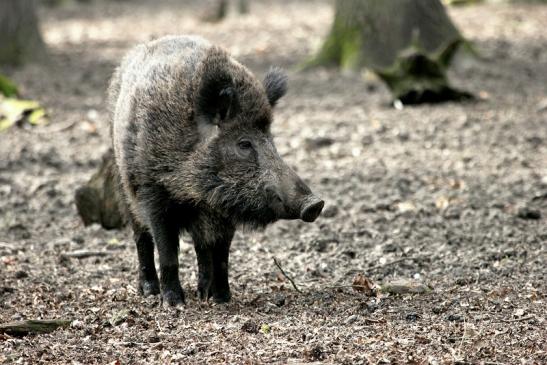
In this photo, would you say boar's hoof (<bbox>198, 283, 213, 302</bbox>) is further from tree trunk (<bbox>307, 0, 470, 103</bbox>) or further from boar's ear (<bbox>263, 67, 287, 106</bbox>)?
tree trunk (<bbox>307, 0, 470, 103</bbox>)

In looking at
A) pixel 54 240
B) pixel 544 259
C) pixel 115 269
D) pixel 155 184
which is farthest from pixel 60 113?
pixel 544 259

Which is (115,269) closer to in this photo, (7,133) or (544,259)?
(544,259)

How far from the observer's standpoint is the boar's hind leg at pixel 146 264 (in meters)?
6.60

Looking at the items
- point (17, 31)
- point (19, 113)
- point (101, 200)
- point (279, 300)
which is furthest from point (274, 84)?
point (17, 31)

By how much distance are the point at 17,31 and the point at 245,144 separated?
9.75 m

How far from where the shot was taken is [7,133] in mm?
11438

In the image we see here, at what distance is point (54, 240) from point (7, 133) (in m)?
3.97

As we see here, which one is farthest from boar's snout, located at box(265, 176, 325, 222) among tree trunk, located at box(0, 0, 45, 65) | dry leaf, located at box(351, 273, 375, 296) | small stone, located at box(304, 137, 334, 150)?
tree trunk, located at box(0, 0, 45, 65)

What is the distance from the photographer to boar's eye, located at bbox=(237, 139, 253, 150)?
19.5 ft

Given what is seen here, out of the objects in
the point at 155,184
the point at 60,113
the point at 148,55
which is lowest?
the point at 60,113

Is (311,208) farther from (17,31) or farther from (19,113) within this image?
(17,31)

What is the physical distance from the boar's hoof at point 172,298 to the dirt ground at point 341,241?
0.10 meters

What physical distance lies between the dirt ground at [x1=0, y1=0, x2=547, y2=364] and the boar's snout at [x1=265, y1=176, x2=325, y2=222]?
63 cm

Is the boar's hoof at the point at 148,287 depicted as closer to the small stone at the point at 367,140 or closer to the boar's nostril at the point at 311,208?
the boar's nostril at the point at 311,208
